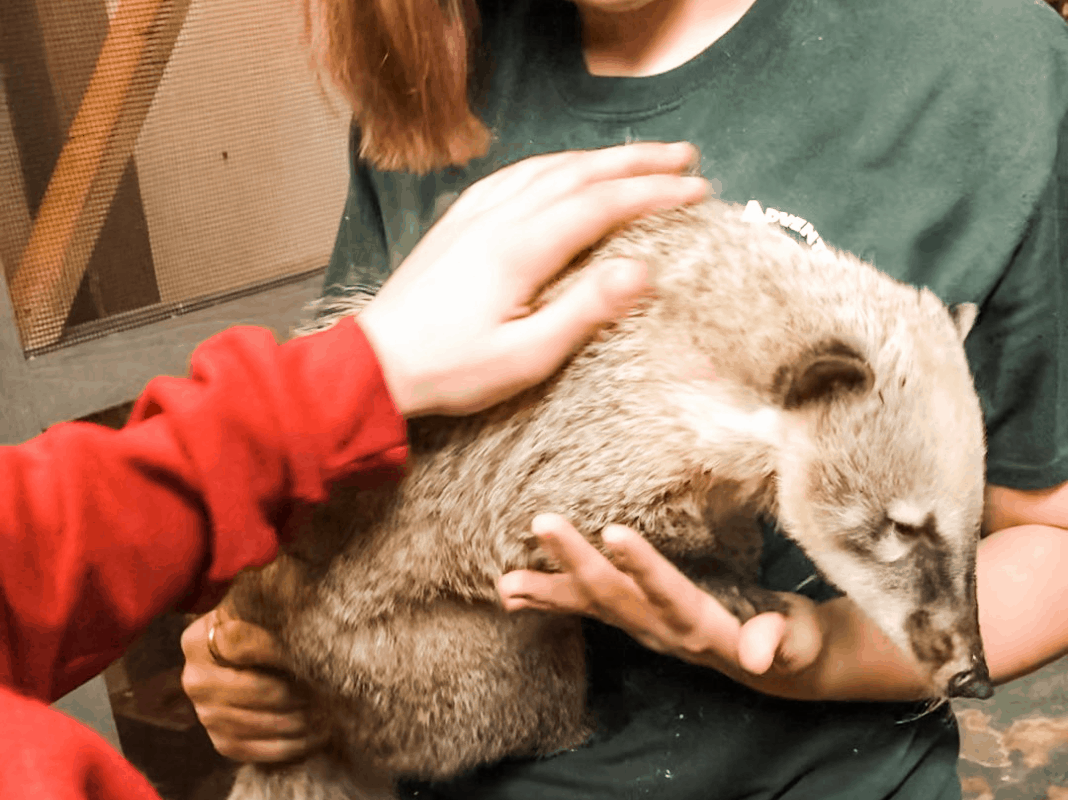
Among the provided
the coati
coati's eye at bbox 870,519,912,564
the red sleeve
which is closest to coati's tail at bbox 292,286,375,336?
the coati

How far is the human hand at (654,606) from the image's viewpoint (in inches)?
27.1

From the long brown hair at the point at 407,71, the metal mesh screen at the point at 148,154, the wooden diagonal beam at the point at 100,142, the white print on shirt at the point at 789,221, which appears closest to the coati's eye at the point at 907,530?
the white print on shirt at the point at 789,221

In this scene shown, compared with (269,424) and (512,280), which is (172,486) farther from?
(512,280)

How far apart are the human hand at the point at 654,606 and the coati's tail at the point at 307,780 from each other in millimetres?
364

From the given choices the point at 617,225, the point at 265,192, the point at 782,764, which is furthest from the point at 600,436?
the point at 265,192

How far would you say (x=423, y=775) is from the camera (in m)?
0.97

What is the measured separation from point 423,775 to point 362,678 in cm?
13

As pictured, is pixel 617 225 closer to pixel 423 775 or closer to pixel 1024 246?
pixel 1024 246

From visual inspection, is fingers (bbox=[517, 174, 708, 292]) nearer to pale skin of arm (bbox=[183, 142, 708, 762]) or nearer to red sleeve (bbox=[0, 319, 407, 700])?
pale skin of arm (bbox=[183, 142, 708, 762])

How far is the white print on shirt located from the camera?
756 mm

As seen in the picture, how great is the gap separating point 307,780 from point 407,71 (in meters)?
0.71

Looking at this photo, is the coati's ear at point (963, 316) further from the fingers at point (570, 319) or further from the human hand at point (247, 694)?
the human hand at point (247, 694)

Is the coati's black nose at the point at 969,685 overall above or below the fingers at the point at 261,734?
above

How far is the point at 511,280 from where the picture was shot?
2.26 feet
